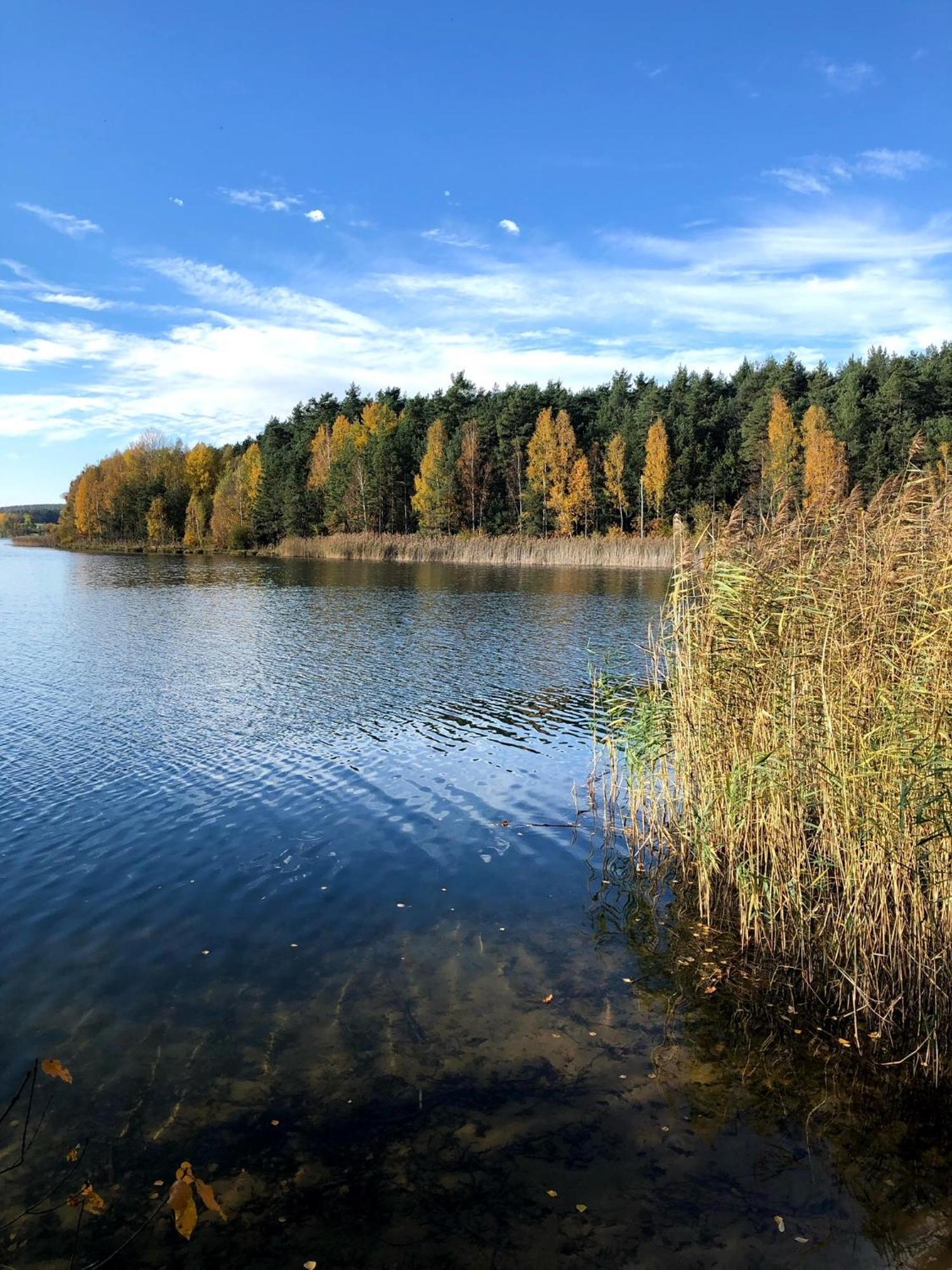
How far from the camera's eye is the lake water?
425cm

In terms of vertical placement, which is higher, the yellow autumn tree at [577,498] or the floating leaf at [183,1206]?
the yellow autumn tree at [577,498]

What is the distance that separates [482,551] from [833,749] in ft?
180

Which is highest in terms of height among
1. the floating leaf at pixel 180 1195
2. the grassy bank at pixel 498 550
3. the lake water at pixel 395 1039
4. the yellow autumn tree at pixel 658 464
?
the yellow autumn tree at pixel 658 464

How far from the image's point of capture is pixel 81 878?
27.2 feet

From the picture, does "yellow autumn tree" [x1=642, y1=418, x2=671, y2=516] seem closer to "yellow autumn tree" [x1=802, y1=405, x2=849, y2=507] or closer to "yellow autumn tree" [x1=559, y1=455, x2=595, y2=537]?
"yellow autumn tree" [x1=559, y1=455, x2=595, y2=537]

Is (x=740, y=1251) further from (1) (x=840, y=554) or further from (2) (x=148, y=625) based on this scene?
(2) (x=148, y=625)

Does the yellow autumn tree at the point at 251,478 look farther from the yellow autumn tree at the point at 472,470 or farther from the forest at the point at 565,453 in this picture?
the yellow autumn tree at the point at 472,470

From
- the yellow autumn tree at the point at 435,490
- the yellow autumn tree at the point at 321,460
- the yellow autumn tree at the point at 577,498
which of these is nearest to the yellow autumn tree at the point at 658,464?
the yellow autumn tree at the point at 577,498

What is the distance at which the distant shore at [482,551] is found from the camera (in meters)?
54.9

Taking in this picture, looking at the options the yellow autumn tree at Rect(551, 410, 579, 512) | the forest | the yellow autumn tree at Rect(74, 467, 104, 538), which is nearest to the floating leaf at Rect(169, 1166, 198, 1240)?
the forest

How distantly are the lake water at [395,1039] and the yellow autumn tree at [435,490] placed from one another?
2350 inches

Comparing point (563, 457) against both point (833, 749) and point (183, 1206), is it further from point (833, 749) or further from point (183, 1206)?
point (183, 1206)

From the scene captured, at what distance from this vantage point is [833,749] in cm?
624

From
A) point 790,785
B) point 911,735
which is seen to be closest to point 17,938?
point 790,785
